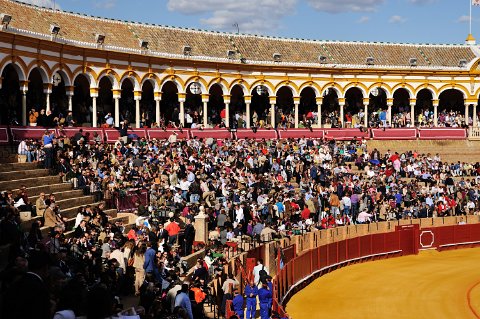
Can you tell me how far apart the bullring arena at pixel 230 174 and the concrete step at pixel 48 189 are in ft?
0.21

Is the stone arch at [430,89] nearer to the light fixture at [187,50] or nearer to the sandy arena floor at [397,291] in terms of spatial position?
the light fixture at [187,50]

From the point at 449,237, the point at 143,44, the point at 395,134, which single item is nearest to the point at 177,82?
the point at 143,44

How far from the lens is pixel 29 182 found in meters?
26.4

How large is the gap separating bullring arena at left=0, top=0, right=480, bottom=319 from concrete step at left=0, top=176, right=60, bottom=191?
72mm

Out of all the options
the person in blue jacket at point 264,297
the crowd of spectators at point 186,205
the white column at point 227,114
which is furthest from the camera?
the white column at point 227,114

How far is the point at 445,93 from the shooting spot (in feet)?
197

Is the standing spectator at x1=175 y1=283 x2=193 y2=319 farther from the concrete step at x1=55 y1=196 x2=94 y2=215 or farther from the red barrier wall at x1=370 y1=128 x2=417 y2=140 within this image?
the red barrier wall at x1=370 y1=128 x2=417 y2=140

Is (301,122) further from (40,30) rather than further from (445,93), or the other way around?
(40,30)

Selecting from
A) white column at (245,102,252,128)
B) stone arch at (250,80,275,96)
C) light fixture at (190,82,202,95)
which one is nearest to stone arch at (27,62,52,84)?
light fixture at (190,82,202,95)

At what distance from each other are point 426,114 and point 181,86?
61.2 ft

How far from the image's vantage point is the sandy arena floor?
25453 mm

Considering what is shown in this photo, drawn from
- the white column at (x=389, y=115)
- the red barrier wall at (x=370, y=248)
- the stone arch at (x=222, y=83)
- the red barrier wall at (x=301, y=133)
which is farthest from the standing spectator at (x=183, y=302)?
the white column at (x=389, y=115)

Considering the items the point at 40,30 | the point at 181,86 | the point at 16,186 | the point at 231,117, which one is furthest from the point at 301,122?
the point at 16,186

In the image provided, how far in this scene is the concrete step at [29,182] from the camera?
25406 mm
